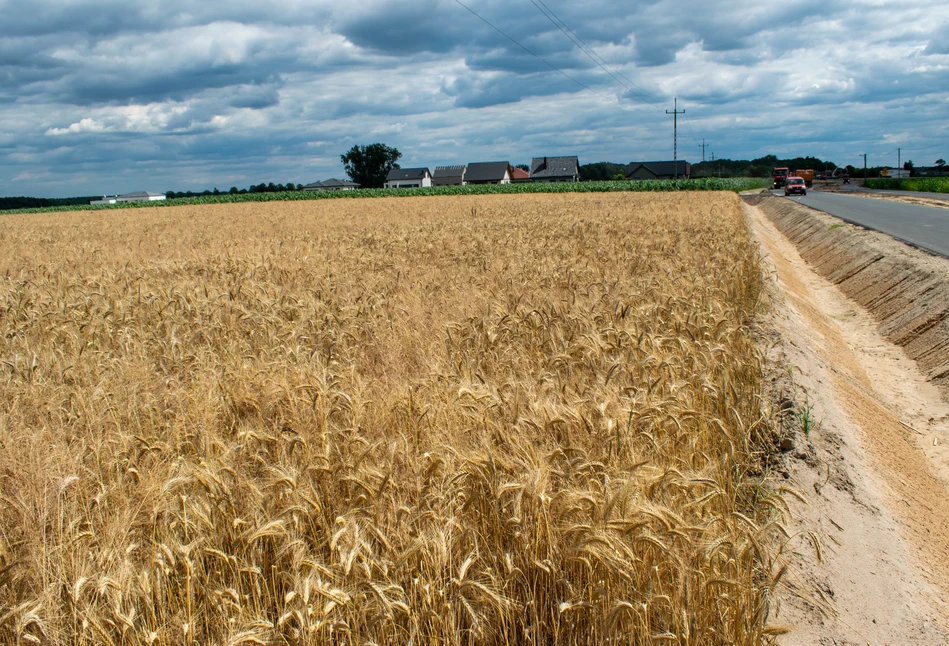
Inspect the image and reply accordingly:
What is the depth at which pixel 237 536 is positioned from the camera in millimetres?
2723

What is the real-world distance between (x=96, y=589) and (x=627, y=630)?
1904 mm

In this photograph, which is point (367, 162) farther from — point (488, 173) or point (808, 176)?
point (808, 176)

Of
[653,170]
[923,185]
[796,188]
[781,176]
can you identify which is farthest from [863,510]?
[653,170]

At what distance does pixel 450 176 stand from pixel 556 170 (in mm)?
23316

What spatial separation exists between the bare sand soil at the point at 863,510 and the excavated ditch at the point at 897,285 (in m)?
1.22

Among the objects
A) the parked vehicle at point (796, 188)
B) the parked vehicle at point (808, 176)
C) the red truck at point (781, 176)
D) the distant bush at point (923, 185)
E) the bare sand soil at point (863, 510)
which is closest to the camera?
the bare sand soil at point (863, 510)

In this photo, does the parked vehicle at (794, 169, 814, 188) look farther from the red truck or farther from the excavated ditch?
the excavated ditch

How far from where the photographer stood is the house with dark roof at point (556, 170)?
461 feet

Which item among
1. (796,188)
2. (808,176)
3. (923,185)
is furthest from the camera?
(808,176)

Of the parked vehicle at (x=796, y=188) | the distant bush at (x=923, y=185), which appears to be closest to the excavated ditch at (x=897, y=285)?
the parked vehicle at (x=796, y=188)

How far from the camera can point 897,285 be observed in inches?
461

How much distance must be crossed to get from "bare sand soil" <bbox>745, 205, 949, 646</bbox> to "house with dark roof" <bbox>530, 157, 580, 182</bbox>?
137683 mm

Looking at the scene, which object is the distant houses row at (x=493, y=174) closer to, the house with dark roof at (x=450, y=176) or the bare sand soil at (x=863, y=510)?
the house with dark roof at (x=450, y=176)

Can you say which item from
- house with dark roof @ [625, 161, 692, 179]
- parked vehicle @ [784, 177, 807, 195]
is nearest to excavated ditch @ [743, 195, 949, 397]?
parked vehicle @ [784, 177, 807, 195]
